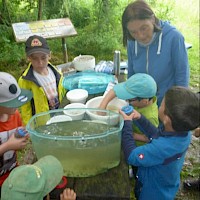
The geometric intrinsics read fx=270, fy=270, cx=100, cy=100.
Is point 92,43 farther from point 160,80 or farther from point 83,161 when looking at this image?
point 83,161

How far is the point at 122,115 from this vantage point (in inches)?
58.4

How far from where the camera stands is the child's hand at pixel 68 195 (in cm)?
120

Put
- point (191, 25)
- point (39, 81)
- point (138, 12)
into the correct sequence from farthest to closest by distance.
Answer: point (191, 25) < point (39, 81) < point (138, 12)

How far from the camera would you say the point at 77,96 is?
6.35 ft

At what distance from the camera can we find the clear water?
3.90 feet

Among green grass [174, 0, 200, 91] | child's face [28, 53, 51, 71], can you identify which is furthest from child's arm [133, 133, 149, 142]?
green grass [174, 0, 200, 91]

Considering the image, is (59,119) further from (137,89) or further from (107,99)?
(137,89)

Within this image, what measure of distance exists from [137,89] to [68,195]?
0.73 metres

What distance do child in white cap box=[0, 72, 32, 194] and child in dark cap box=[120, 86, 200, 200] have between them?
0.60 meters

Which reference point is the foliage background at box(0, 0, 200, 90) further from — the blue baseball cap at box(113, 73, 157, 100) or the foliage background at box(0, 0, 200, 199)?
the blue baseball cap at box(113, 73, 157, 100)

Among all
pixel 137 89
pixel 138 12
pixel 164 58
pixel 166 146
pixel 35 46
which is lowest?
pixel 166 146

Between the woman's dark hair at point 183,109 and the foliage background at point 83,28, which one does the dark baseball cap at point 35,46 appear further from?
Result: the foliage background at point 83,28

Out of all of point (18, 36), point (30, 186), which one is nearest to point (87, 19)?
point (18, 36)

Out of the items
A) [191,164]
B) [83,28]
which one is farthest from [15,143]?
[83,28]
